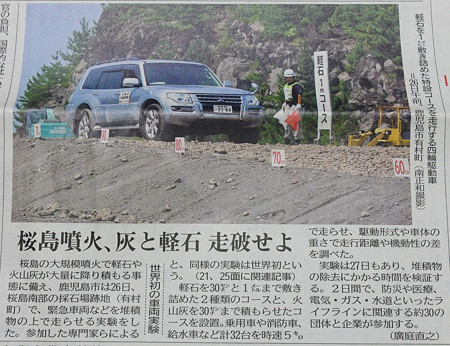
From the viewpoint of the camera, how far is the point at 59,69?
1527 millimetres

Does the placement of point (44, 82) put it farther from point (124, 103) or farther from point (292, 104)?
point (292, 104)

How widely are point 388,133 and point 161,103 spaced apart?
1.70 feet

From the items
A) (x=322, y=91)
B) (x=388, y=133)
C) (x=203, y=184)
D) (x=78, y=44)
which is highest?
(x=78, y=44)

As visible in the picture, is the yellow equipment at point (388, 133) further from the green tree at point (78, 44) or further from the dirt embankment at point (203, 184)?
the green tree at point (78, 44)

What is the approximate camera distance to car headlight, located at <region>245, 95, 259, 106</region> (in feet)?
4.96

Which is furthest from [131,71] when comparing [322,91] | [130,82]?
[322,91]

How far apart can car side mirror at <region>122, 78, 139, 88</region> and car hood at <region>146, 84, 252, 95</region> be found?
0.11 ft

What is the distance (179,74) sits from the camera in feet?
5.03

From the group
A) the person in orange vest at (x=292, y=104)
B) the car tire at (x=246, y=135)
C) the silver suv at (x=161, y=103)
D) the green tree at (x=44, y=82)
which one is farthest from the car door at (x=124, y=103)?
the person in orange vest at (x=292, y=104)

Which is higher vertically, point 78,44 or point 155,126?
point 78,44

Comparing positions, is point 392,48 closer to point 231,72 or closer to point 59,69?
point 231,72

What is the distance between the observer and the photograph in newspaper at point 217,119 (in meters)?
1.42

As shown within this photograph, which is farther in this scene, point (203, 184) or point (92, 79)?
point (92, 79)

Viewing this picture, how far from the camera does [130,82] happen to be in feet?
5.06
